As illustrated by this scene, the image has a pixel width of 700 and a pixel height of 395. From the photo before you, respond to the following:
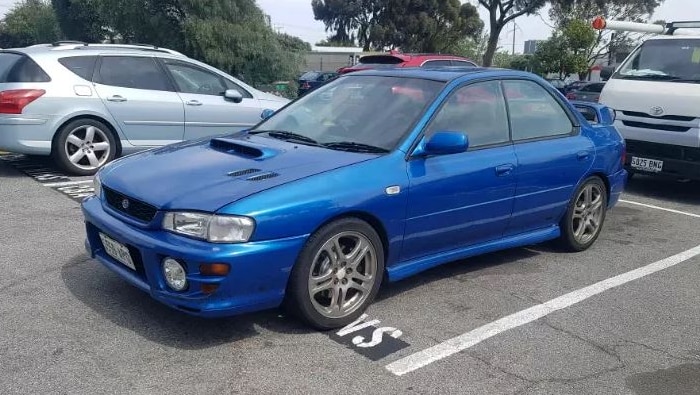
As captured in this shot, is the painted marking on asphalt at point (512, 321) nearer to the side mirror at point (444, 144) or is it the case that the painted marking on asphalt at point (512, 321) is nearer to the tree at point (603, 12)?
the side mirror at point (444, 144)

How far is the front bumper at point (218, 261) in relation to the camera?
3354 mm

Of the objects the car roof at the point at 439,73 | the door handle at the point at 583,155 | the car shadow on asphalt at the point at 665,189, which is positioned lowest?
the car shadow on asphalt at the point at 665,189

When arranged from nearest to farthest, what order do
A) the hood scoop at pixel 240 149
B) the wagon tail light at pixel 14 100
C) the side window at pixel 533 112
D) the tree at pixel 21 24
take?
the hood scoop at pixel 240 149
the side window at pixel 533 112
the wagon tail light at pixel 14 100
the tree at pixel 21 24

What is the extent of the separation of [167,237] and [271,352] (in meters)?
0.82

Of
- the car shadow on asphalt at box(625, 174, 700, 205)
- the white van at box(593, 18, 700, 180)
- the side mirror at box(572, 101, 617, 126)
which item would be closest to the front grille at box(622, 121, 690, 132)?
the white van at box(593, 18, 700, 180)

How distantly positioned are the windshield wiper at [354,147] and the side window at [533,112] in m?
1.28

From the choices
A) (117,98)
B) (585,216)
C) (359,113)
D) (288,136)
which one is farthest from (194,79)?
(585,216)

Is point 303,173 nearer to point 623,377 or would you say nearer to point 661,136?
point 623,377

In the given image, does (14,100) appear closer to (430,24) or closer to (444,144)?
(444,144)

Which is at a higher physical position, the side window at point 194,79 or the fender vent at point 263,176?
the side window at point 194,79

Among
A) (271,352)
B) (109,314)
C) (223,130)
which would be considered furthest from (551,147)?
(223,130)

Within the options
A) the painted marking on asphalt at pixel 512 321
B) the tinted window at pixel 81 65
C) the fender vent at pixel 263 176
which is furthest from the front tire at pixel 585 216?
the tinted window at pixel 81 65

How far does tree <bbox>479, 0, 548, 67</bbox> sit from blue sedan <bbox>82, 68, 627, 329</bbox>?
3621 centimetres

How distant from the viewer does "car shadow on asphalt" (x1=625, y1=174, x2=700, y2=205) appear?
27.2 feet
